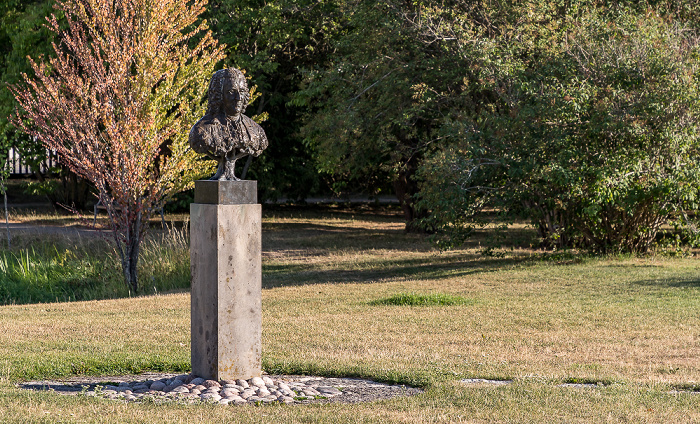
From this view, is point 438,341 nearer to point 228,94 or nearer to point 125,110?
point 228,94

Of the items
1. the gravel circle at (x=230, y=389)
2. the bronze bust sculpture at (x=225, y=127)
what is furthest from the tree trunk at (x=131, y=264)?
the bronze bust sculpture at (x=225, y=127)

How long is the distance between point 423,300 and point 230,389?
5.37m

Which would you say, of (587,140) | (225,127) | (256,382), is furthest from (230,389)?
(587,140)

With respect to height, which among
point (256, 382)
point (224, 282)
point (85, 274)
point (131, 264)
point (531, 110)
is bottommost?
point (85, 274)

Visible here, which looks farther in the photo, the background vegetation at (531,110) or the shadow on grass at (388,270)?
the shadow on grass at (388,270)

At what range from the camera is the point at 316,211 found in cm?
3016

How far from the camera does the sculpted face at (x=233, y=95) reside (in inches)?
279

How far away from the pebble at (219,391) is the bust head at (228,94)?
89.8 inches

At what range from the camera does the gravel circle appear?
6.34m

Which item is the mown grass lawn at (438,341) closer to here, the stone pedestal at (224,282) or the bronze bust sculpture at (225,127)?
the stone pedestal at (224,282)

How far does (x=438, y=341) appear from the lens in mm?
8781

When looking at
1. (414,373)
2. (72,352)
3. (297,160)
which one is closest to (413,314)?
(414,373)

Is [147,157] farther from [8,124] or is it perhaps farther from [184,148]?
[8,124]

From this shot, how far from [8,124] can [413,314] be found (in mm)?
14793
